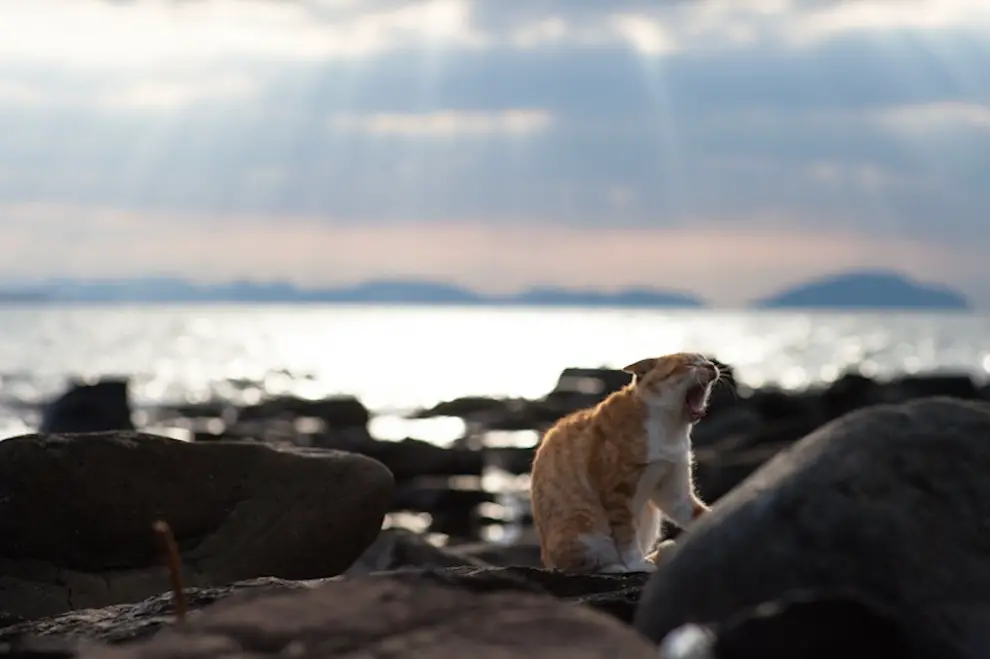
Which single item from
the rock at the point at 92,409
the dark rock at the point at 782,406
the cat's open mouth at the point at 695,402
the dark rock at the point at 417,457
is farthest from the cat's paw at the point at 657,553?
the dark rock at the point at 782,406

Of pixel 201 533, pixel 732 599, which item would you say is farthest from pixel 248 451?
pixel 732 599

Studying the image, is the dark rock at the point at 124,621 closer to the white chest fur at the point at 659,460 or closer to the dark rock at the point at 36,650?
the dark rock at the point at 36,650

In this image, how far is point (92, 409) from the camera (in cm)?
2536

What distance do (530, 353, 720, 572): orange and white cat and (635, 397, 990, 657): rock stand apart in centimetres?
269

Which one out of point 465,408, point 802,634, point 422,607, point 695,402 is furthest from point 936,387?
point 422,607

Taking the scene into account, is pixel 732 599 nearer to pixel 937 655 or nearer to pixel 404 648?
pixel 937 655

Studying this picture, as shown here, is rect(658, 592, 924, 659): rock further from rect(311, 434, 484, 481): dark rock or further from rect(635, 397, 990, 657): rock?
rect(311, 434, 484, 481): dark rock

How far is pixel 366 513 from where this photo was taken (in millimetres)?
8711

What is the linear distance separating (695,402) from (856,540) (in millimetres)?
3145

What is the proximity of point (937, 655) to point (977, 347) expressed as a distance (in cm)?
10179

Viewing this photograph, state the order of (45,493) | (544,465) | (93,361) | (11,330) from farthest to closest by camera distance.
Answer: (11,330) < (93,361) < (45,493) < (544,465)

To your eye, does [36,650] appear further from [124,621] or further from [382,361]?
[382,361]

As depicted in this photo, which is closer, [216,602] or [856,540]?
[856,540]

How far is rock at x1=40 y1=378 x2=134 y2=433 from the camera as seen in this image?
2483cm
